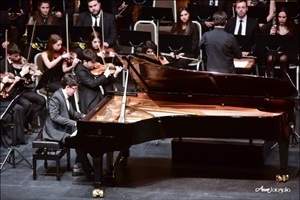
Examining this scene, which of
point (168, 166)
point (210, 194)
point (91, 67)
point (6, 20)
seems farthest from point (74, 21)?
Result: point (210, 194)

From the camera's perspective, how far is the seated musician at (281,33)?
40.3 ft

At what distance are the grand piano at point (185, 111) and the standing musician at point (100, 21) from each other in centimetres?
277

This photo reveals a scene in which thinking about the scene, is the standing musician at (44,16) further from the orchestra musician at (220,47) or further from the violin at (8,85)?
the orchestra musician at (220,47)

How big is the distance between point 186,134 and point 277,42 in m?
2.83

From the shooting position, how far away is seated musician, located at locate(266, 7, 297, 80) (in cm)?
1227

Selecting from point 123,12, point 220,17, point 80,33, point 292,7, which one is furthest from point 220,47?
point 123,12

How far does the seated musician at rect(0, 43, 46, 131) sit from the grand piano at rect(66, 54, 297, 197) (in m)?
1.61

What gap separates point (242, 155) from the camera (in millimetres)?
10273

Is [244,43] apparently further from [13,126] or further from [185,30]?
[13,126]

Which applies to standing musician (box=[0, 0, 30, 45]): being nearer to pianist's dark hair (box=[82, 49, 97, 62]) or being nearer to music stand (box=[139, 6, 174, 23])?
music stand (box=[139, 6, 174, 23])

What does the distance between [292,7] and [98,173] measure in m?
4.65

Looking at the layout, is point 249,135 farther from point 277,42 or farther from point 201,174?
point 277,42

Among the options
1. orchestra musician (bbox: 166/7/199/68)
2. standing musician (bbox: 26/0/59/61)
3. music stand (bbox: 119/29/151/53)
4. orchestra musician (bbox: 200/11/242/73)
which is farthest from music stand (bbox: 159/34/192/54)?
standing musician (bbox: 26/0/59/61)

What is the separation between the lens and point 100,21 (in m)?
12.9
